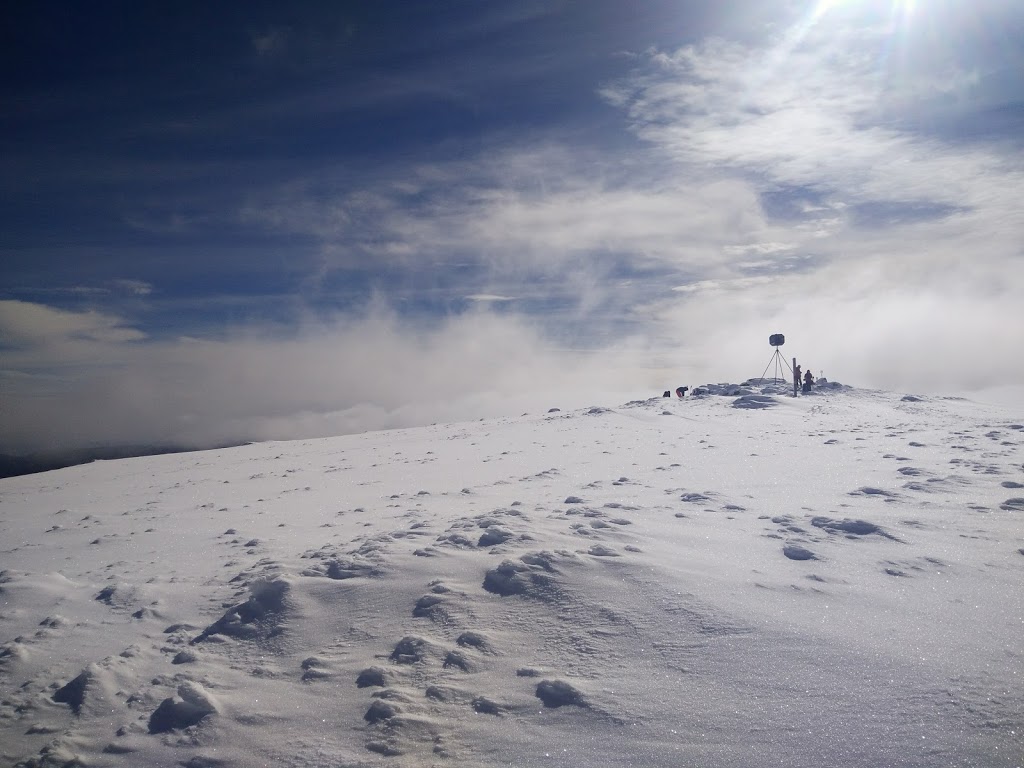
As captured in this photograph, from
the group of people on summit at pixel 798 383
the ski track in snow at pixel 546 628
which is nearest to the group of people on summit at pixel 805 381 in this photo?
the group of people on summit at pixel 798 383

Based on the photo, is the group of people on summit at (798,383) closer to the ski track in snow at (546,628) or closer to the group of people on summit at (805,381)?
the group of people on summit at (805,381)

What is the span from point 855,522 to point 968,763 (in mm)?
3744

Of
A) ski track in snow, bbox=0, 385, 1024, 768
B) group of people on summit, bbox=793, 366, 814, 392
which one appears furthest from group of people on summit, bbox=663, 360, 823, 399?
ski track in snow, bbox=0, 385, 1024, 768

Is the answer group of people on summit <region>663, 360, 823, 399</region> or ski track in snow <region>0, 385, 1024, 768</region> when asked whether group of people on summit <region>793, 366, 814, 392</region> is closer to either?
group of people on summit <region>663, 360, 823, 399</region>

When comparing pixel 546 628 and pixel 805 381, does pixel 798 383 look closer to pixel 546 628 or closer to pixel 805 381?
pixel 805 381

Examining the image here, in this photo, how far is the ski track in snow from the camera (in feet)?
11.5

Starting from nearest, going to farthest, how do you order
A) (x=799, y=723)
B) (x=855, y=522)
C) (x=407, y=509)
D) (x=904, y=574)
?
1. (x=799, y=723)
2. (x=904, y=574)
3. (x=855, y=522)
4. (x=407, y=509)

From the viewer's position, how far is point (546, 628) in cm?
460

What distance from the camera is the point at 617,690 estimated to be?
3838mm

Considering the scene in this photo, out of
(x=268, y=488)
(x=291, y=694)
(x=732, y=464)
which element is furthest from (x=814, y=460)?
(x=268, y=488)

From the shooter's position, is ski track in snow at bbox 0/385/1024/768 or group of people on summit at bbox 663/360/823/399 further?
group of people on summit at bbox 663/360/823/399

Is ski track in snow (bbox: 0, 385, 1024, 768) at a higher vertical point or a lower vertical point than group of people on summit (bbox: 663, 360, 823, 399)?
lower

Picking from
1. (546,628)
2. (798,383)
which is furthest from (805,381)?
(546,628)

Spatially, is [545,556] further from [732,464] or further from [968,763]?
[732,464]
